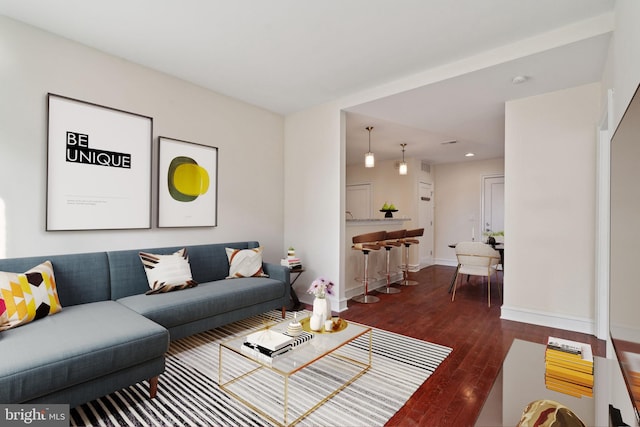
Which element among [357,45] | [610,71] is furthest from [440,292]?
[357,45]

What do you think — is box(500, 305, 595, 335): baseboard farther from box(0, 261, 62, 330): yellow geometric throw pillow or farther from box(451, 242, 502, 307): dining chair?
box(0, 261, 62, 330): yellow geometric throw pillow

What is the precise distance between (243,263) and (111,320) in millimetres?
1511

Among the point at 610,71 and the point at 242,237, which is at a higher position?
the point at 610,71

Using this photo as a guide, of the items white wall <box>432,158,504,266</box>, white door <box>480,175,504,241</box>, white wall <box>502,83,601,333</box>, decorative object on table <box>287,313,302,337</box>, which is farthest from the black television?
white wall <box>432,158,504,266</box>

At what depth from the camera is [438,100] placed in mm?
3518

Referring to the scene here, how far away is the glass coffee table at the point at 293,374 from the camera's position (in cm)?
179

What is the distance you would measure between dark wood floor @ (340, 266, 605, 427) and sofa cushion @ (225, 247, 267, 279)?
1166mm

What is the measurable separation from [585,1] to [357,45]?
1616 millimetres

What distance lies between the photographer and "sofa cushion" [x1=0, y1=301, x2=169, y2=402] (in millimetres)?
1437

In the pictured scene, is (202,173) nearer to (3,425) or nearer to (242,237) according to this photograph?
(242,237)

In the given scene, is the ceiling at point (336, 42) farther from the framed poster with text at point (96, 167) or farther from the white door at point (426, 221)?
the white door at point (426, 221)

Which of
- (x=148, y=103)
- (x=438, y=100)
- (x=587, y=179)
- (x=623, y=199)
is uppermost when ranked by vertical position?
(x=438, y=100)

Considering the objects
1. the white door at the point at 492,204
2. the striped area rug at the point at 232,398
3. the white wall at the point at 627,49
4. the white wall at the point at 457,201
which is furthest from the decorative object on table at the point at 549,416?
the white wall at the point at 457,201

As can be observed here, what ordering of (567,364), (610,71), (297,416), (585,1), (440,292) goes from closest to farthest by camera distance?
(567,364), (297,416), (585,1), (610,71), (440,292)
